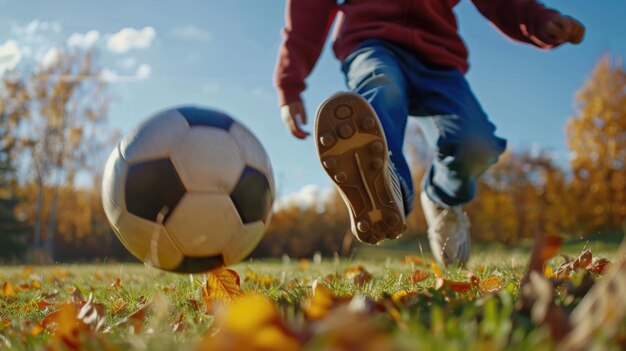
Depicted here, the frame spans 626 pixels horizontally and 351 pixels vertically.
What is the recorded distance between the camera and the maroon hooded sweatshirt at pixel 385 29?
3.30 metres

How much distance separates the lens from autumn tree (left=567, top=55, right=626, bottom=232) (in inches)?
936

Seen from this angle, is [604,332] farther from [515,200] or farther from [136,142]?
[515,200]

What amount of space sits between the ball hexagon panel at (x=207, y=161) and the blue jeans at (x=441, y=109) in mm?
1132

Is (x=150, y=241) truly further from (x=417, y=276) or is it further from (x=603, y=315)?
(x=603, y=315)

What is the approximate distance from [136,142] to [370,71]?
1437 mm

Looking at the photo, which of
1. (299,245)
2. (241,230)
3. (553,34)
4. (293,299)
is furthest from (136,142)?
(299,245)

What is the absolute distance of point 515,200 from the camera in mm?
31531

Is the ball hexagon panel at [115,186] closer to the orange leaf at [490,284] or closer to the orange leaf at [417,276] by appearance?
the orange leaf at [417,276]

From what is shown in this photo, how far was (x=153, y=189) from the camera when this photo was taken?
1.95m

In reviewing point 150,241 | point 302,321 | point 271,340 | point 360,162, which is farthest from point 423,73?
point 271,340

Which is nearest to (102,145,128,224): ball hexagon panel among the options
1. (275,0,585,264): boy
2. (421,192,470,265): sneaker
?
(275,0,585,264): boy

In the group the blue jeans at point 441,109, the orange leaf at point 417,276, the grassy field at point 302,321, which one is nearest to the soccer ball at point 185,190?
the grassy field at point 302,321

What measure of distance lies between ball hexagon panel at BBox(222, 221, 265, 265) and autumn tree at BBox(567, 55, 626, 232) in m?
24.6

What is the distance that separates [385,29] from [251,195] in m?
1.68
